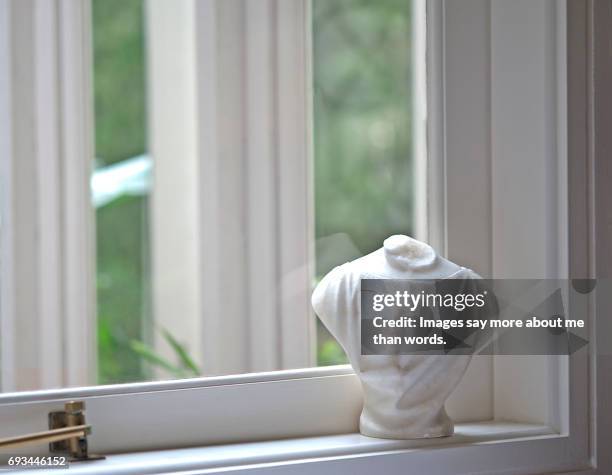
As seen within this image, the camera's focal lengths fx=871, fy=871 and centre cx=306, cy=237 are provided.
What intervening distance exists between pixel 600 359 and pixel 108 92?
782 mm

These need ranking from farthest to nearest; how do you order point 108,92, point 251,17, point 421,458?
1. point 108,92
2. point 251,17
3. point 421,458

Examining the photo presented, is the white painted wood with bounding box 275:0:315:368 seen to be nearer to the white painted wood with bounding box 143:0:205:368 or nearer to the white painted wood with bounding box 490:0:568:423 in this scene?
the white painted wood with bounding box 143:0:205:368

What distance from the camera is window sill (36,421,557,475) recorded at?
99cm

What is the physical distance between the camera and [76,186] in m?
1.14

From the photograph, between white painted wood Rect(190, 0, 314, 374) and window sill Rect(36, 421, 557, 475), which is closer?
window sill Rect(36, 421, 557, 475)

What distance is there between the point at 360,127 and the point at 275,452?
474mm

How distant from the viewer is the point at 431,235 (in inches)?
47.4

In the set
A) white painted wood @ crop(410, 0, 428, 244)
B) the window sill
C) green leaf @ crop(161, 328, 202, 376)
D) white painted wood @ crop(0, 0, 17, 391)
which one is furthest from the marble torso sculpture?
white painted wood @ crop(0, 0, 17, 391)

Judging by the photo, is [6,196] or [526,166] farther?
[526,166]

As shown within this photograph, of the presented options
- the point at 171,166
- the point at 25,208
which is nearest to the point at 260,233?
the point at 171,166

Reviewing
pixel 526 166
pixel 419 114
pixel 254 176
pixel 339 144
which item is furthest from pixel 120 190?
pixel 526 166

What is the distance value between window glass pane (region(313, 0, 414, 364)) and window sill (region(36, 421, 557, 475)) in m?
0.16

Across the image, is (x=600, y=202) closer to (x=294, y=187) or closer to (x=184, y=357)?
(x=294, y=187)

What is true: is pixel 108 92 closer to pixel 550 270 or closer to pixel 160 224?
pixel 160 224
